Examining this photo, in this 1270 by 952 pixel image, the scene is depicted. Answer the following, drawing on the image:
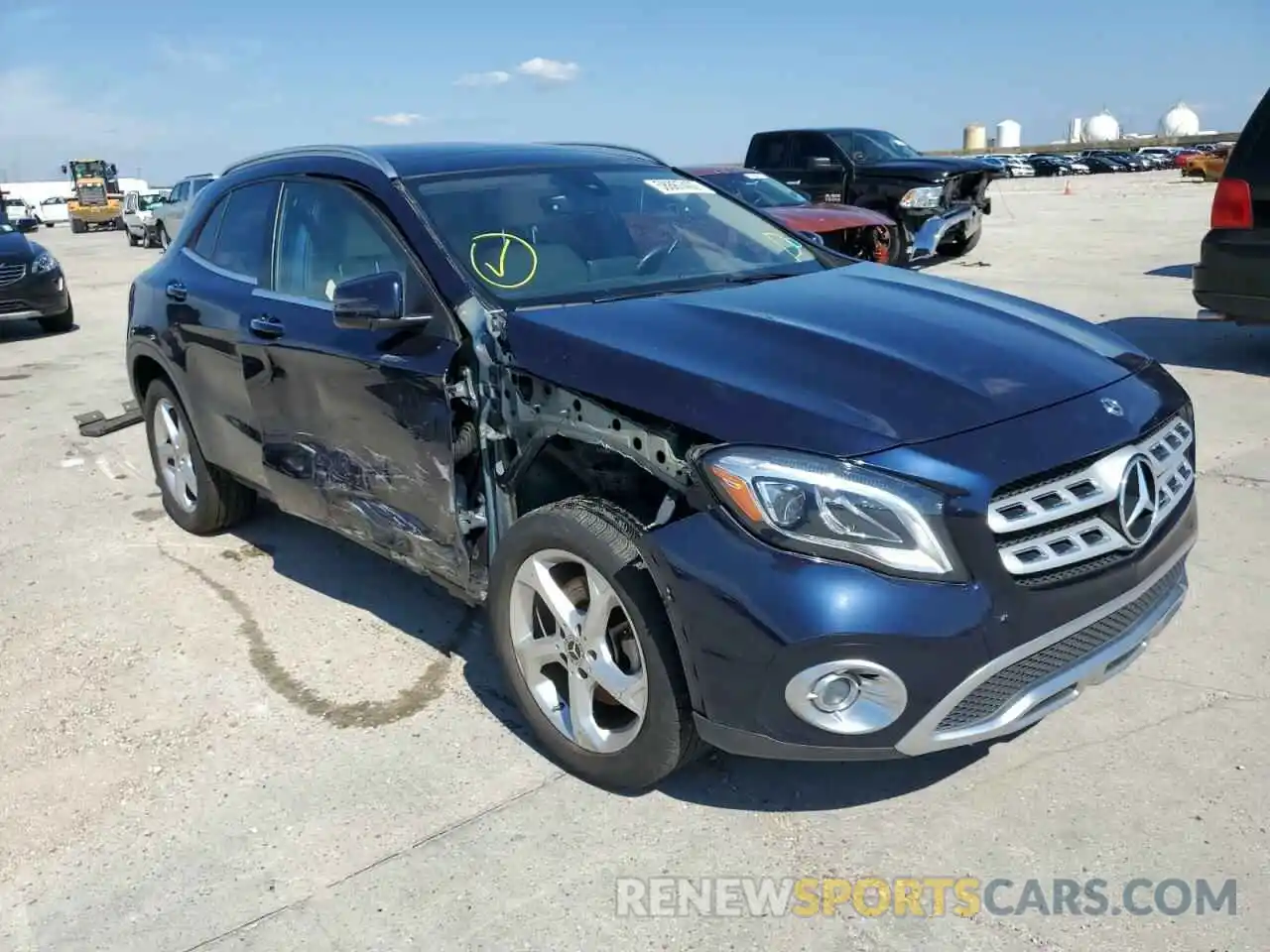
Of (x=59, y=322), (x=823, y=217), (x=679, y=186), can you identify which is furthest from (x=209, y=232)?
(x=59, y=322)

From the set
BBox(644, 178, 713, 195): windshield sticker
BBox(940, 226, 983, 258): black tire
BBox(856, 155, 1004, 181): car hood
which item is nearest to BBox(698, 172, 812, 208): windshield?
BBox(856, 155, 1004, 181): car hood

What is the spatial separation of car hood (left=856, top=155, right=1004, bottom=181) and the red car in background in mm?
1257

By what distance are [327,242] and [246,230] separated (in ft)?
2.37

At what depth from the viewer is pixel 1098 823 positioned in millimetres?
2766

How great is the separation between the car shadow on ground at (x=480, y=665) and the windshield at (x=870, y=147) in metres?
10.7

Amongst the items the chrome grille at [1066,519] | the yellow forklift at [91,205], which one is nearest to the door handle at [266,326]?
the chrome grille at [1066,519]

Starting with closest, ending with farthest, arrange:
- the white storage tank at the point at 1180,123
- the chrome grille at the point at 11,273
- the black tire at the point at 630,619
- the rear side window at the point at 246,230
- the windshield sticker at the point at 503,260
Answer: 1. the black tire at the point at 630,619
2. the windshield sticker at the point at 503,260
3. the rear side window at the point at 246,230
4. the chrome grille at the point at 11,273
5. the white storage tank at the point at 1180,123

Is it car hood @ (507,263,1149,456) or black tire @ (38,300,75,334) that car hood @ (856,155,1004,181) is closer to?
black tire @ (38,300,75,334)

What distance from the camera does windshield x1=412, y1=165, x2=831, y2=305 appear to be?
11.2ft

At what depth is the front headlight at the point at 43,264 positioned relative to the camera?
12.3m

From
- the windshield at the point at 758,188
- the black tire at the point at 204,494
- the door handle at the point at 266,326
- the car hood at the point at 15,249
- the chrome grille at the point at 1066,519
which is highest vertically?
the windshield at the point at 758,188

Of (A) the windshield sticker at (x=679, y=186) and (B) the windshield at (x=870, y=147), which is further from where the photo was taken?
(B) the windshield at (x=870, y=147)

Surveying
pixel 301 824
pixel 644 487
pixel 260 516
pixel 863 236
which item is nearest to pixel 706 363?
pixel 644 487

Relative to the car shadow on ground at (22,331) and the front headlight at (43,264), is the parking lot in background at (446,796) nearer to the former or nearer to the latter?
the front headlight at (43,264)
